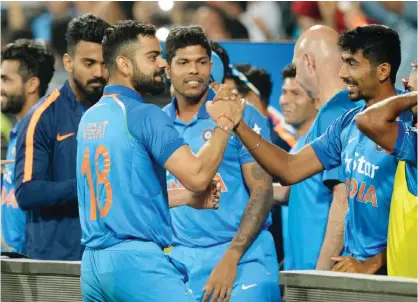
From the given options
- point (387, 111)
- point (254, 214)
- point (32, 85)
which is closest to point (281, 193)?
point (254, 214)

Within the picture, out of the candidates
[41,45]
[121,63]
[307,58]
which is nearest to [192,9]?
[41,45]

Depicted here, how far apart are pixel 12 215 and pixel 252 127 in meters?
2.20

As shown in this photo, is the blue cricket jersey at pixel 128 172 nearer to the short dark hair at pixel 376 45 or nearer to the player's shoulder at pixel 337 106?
the short dark hair at pixel 376 45

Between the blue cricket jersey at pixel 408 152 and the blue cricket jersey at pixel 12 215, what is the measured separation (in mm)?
3304

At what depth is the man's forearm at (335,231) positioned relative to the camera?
5570mm

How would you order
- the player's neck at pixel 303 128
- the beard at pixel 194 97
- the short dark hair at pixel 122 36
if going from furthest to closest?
the player's neck at pixel 303 128, the beard at pixel 194 97, the short dark hair at pixel 122 36

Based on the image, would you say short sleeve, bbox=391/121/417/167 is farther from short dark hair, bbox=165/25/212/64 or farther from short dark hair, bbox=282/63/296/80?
short dark hair, bbox=282/63/296/80

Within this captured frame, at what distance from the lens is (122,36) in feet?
15.8

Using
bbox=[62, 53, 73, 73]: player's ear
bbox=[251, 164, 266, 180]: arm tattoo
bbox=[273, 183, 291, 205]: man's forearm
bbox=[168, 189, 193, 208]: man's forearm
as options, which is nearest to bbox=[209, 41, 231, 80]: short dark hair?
bbox=[273, 183, 291, 205]: man's forearm

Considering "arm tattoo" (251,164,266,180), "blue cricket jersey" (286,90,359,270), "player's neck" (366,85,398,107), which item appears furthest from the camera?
"blue cricket jersey" (286,90,359,270)

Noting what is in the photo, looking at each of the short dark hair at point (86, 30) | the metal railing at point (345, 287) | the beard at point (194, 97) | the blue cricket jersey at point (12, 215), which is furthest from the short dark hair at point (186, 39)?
the metal railing at point (345, 287)

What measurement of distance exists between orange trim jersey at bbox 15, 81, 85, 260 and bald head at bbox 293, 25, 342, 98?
1.44m

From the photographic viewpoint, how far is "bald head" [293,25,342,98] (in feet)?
20.7

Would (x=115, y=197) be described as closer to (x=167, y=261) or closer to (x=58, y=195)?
(x=167, y=261)
